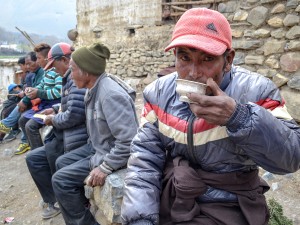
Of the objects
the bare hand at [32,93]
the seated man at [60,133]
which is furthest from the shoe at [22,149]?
the seated man at [60,133]

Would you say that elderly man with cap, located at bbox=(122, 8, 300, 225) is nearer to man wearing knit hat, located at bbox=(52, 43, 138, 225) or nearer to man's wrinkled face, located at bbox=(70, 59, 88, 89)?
man wearing knit hat, located at bbox=(52, 43, 138, 225)

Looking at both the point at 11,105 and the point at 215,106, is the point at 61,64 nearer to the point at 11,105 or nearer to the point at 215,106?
the point at 215,106

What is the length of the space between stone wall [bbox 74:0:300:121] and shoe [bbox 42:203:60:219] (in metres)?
3.20

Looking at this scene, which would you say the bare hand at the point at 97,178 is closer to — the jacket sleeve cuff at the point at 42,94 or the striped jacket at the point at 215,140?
the striped jacket at the point at 215,140

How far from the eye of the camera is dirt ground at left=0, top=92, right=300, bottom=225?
3.06 meters

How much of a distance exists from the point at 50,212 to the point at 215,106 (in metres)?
3.03

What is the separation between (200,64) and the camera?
139cm

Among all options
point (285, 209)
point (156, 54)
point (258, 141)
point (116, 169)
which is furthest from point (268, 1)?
point (156, 54)

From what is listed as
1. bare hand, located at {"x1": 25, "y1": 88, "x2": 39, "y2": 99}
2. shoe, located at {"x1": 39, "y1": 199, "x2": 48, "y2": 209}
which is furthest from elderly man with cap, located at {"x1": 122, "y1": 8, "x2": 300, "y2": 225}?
bare hand, located at {"x1": 25, "y1": 88, "x2": 39, "y2": 99}

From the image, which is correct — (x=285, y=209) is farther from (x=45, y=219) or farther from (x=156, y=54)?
Result: (x=156, y=54)

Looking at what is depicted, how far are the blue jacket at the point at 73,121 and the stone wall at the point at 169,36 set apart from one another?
2.61 meters

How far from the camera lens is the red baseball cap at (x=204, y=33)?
4.40 feet

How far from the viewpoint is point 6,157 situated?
5.95 metres

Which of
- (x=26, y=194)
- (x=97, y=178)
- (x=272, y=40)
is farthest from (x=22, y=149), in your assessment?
(x=272, y=40)
